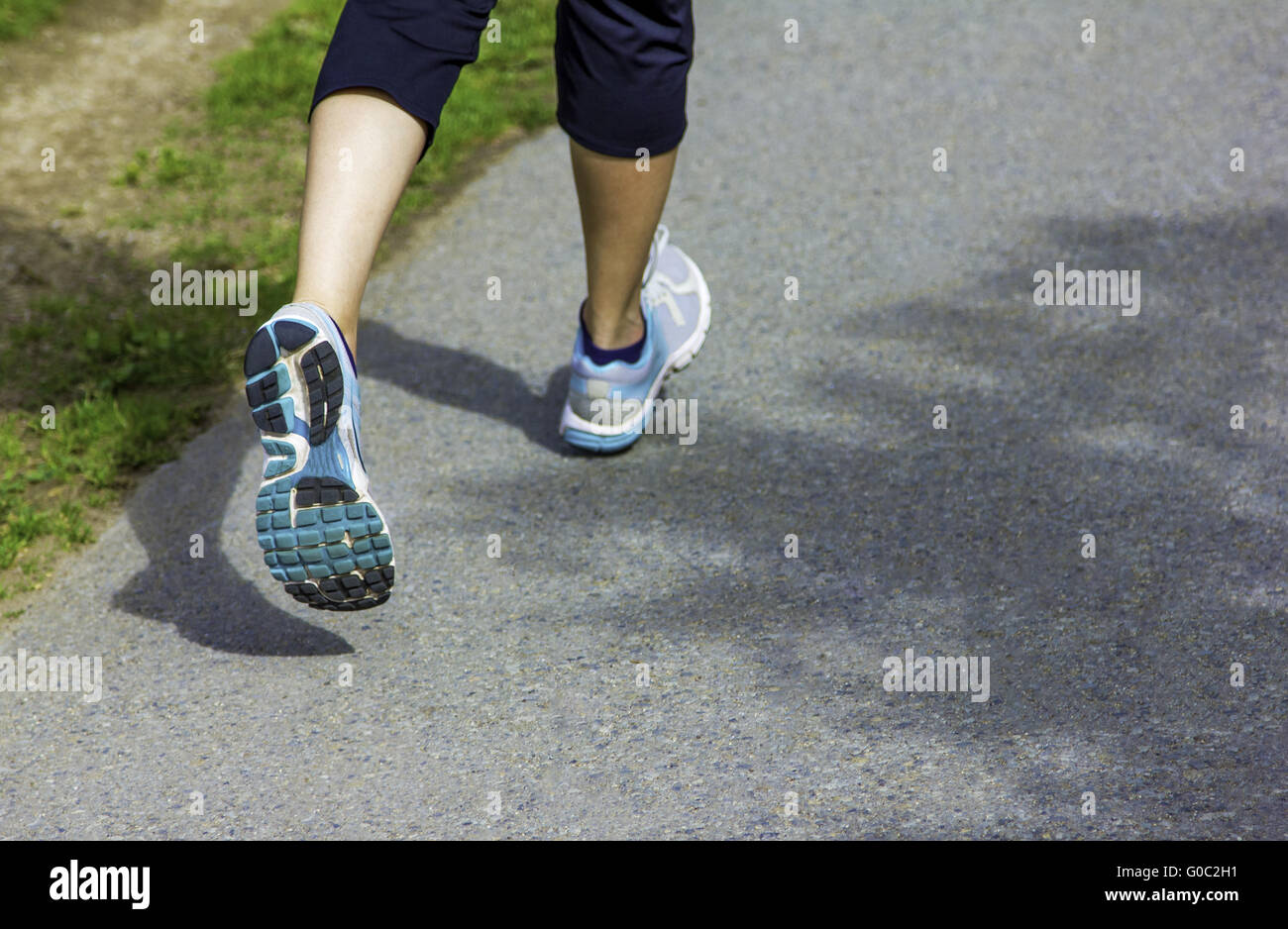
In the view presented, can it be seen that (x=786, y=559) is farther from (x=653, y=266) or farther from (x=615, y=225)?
(x=653, y=266)

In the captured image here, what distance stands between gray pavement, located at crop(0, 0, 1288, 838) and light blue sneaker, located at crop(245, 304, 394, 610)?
34 cm

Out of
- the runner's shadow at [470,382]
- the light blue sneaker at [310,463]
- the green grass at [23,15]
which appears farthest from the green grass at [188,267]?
the light blue sneaker at [310,463]

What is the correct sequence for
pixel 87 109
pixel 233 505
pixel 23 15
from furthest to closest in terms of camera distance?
1. pixel 23 15
2. pixel 87 109
3. pixel 233 505

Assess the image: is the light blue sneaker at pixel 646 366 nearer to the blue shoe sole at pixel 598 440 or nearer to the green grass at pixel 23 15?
the blue shoe sole at pixel 598 440

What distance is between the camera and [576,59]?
2424mm

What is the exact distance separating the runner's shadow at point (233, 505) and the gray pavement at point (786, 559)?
0.01m

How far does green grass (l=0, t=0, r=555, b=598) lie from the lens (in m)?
2.95

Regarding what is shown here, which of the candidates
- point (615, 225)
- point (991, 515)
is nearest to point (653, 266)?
point (615, 225)

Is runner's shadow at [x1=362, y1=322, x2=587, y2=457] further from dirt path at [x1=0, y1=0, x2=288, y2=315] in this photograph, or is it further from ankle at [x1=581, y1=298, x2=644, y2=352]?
dirt path at [x1=0, y1=0, x2=288, y2=315]

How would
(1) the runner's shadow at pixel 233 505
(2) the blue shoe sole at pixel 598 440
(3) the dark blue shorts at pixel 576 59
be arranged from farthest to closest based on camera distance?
1. (2) the blue shoe sole at pixel 598 440
2. (1) the runner's shadow at pixel 233 505
3. (3) the dark blue shorts at pixel 576 59

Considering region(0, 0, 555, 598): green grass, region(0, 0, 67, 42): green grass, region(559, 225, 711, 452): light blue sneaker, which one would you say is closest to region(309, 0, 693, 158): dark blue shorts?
region(559, 225, 711, 452): light blue sneaker

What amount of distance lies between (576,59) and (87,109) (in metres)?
3.14

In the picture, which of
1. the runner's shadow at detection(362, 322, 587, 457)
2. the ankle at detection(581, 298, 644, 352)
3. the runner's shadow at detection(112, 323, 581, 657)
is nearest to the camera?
the runner's shadow at detection(112, 323, 581, 657)

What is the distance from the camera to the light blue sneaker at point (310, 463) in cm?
191
